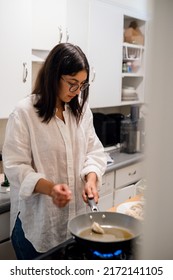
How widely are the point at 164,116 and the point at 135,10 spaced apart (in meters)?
2.97

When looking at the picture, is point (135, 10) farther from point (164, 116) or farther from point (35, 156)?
point (164, 116)

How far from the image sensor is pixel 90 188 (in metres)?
1.40

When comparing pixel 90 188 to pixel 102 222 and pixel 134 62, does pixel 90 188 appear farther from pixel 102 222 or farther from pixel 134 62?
pixel 134 62

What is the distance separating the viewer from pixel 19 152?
1.38 m

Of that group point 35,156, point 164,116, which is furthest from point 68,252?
point 164,116

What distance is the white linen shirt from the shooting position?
138 cm

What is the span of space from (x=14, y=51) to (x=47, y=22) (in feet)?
1.18

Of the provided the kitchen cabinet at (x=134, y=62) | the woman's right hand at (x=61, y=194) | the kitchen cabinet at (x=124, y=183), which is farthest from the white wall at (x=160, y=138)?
the kitchen cabinet at (x=134, y=62)

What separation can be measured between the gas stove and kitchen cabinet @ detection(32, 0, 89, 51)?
1470 millimetres

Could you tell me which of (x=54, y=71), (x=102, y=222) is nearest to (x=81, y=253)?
(x=102, y=222)

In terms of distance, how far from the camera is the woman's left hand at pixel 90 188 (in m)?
1.38

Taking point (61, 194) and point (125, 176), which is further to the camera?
point (125, 176)

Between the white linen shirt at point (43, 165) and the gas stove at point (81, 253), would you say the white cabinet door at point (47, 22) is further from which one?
the gas stove at point (81, 253)

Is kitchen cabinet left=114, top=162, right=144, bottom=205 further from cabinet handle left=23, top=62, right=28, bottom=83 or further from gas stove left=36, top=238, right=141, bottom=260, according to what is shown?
gas stove left=36, top=238, right=141, bottom=260
